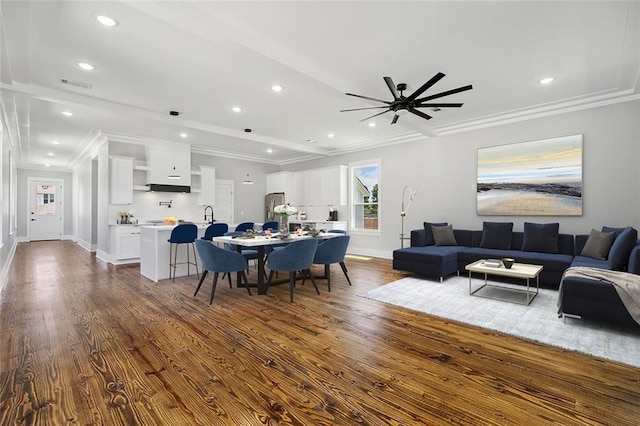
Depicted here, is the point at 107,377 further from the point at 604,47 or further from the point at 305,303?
the point at 604,47

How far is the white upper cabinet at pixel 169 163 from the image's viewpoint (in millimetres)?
7094

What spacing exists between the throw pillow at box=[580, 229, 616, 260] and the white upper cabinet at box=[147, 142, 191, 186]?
7975 mm

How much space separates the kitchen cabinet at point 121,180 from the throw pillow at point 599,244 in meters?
8.57

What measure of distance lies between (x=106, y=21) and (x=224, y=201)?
636 centimetres

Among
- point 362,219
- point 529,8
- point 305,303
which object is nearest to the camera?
point 529,8

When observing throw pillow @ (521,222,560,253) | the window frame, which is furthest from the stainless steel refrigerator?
throw pillow @ (521,222,560,253)

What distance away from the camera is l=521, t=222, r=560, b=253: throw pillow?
4887 mm

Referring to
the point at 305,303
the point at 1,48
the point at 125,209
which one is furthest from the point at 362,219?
the point at 1,48

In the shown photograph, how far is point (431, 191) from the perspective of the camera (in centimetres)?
665

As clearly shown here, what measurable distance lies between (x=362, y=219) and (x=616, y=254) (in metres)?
5.12

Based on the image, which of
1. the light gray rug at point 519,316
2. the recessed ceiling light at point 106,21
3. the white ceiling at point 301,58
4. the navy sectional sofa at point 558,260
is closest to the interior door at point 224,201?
the white ceiling at point 301,58

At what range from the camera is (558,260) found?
4344mm

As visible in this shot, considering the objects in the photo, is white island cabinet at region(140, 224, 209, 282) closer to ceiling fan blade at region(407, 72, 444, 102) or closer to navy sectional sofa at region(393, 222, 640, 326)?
navy sectional sofa at region(393, 222, 640, 326)

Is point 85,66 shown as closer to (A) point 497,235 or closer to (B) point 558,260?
(A) point 497,235
